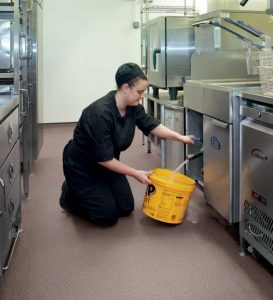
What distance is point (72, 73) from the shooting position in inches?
216

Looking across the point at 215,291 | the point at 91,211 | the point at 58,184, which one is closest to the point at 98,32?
the point at 58,184

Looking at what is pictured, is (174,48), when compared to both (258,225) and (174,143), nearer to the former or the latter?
(174,143)

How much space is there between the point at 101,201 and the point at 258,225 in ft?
2.99

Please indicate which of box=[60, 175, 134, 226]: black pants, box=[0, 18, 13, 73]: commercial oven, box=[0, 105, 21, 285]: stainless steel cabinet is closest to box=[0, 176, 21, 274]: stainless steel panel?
box=[0, 105, 21, 285]: stainless steel cabinet

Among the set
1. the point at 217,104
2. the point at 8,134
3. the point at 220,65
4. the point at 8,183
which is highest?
the point at 220,65

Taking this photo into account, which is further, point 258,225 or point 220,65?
point 220,65

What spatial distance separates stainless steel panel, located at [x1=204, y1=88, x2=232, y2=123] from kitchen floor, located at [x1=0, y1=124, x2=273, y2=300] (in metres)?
0.63

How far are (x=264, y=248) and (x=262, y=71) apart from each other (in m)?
0.74

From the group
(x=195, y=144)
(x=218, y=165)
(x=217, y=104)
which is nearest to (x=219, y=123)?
(x=217, y=104)

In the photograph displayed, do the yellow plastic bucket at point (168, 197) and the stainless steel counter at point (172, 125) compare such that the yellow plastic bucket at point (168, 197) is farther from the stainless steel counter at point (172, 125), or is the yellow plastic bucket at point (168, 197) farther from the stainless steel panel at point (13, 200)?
the stainless steel panel at point (13, 200)

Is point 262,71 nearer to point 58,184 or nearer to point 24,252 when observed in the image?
point 24,252

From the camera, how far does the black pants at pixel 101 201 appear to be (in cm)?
222

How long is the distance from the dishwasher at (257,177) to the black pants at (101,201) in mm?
760

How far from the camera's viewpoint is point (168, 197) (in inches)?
81.4
